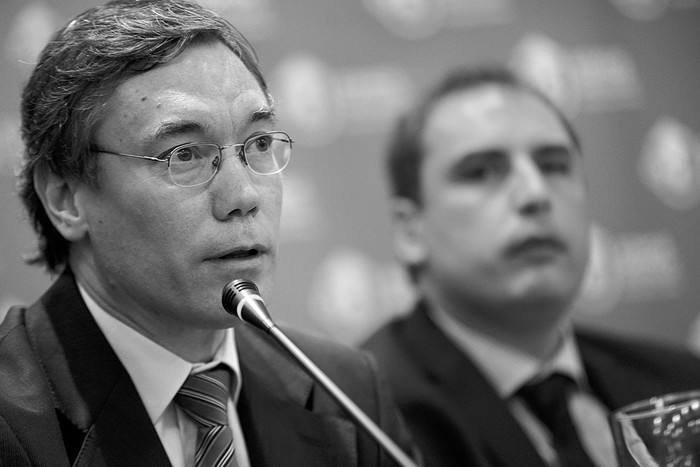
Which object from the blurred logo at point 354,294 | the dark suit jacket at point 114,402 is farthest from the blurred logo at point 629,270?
the dark suit jacket at point 114,402

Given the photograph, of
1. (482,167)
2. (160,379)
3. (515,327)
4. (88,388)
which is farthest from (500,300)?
(88,388)

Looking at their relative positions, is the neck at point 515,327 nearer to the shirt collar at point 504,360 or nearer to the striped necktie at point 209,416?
the shirt collar at point 504,360

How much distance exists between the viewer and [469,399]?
199cm

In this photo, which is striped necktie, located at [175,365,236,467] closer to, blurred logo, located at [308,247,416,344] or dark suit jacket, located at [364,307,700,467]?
dark suit jacket, located at [364,307,700,467]

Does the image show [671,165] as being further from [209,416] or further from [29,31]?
[209,416]

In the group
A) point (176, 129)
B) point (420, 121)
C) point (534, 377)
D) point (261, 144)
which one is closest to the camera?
point (176, 129)

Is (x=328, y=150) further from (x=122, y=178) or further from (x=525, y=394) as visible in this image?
(x=122, y=178)

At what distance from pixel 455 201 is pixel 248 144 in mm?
808

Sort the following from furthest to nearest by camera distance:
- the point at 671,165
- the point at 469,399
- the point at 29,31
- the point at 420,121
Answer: the point at 671,165
the point at 29,31
the point at 420,121
the point at 469,399

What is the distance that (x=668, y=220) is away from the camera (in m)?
3.87

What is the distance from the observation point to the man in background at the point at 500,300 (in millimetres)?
1972

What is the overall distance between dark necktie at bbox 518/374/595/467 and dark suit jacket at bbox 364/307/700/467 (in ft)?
0.38

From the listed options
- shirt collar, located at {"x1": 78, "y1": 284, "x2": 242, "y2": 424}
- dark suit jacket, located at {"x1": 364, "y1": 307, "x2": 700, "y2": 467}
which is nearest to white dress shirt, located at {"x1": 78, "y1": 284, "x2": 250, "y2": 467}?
shirt collar, located at {"x1": 78, "y1": 284, "x2": 242, "y2": 424}

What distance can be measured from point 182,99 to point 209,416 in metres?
0.55
